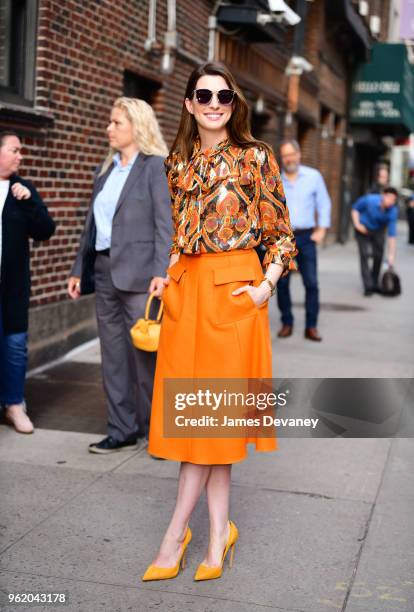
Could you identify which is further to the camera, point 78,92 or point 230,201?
point 78,92

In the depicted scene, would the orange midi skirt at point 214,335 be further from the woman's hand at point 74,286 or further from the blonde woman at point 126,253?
the woman's hand at point 74,286

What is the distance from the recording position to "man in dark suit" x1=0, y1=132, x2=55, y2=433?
5500 millimetres

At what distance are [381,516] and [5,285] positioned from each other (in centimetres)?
262

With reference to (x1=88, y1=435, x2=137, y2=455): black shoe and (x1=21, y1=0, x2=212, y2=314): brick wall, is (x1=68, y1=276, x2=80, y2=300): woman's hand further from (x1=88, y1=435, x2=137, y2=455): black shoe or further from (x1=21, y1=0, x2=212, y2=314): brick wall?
(x1=21, y1=0, x2=212, y2=314): brick wall

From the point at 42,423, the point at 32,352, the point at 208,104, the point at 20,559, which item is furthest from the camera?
the point at 32,352

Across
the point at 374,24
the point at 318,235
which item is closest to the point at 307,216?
the point at 318,235

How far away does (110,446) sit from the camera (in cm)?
546

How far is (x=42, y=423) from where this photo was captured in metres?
6.11

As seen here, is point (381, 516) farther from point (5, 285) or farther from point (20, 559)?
point (5, 285)

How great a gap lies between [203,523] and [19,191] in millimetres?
2288

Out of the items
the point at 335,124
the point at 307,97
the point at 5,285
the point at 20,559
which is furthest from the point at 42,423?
the point at 335,124

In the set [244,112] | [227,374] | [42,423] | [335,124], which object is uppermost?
[335,124]

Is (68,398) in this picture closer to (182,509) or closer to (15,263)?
(15,263)

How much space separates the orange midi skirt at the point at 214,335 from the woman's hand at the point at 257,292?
0.08 ft
